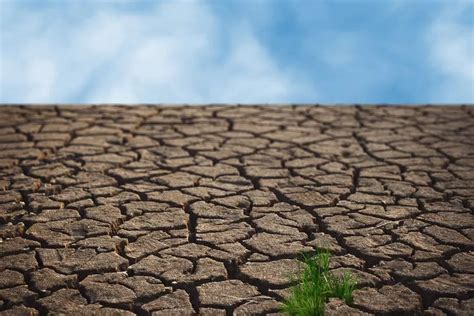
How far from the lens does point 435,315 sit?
3350 millimetres

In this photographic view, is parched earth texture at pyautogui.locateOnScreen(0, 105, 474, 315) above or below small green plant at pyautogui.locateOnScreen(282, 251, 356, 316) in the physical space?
above

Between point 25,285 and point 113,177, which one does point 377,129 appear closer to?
point 113,177

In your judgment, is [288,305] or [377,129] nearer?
[288,305]

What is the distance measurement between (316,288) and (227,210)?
4.12 ft

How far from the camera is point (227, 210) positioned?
177 inches

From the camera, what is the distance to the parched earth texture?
11.6 ft

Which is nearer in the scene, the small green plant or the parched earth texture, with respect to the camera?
the small green plant

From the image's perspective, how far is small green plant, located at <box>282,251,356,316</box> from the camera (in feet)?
10.7

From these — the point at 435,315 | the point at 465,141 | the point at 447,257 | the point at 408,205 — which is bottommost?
the point at 435,315

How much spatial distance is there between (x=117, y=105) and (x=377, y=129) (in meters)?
2.21

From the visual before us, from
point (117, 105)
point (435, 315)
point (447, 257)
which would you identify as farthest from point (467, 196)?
point (117, 105)

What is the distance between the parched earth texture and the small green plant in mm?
58

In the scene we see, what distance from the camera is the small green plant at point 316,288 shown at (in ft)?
10.7

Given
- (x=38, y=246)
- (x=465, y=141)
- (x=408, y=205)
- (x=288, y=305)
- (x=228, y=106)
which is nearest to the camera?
(x=288, y=305)
